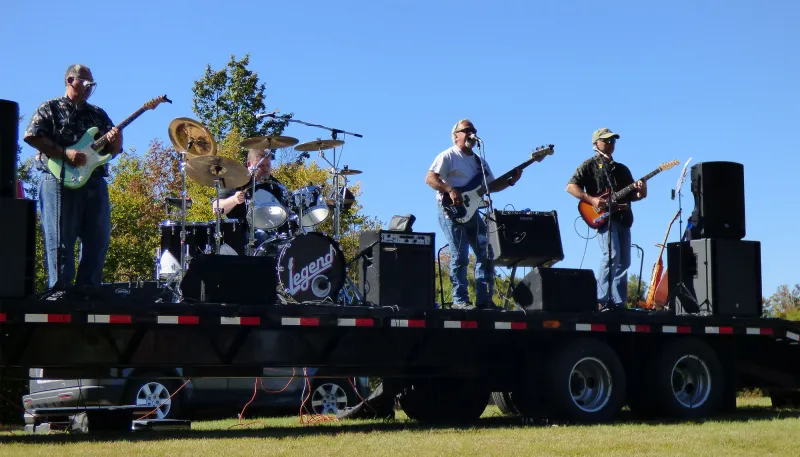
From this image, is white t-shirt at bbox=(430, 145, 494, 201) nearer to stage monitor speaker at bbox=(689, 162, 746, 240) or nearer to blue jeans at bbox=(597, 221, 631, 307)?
blue jeans at bbox=(597, 221, 631, 307)

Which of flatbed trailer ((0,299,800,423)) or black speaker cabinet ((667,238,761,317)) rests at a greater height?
black speaker cabinet ((667,238,761,317))

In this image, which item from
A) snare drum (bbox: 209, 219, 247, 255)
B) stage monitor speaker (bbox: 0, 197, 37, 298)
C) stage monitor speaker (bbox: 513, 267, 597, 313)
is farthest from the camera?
snare drum (bbox: 209, 219, 247, 255)

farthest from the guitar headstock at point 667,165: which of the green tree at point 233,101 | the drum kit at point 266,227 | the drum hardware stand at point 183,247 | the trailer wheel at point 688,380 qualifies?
the green tree at point 233,101

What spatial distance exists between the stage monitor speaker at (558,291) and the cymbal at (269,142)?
3541 millimetres

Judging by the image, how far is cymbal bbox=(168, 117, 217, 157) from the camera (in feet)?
42.9

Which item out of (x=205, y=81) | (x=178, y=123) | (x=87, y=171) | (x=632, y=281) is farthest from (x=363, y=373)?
(x=205, y=81)

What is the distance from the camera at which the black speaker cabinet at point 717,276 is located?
11.9 m

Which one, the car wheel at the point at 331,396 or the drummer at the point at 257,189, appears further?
the car wheel at the point at 331,396

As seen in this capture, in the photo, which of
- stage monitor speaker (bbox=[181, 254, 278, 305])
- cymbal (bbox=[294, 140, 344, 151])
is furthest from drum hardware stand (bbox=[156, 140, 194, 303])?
stage monitor speaker (bbox=[181, 254, 278, 305])

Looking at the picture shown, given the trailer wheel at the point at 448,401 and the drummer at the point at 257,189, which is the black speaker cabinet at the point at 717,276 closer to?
the trailer wheel at the point at 448,401

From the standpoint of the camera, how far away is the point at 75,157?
9.24m

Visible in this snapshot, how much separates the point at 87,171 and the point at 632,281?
31.3 m

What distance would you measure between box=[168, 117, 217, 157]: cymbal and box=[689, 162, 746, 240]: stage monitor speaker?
545 centimetres

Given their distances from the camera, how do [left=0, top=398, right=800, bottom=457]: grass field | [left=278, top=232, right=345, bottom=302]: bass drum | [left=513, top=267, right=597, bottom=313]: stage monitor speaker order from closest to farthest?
1. [left=0, top=398, right=800, bottom=457]: grass field
2. [left=513, top=267, right=597, bottom=313]: stage monitor speaker
3. [left=278, top=232, right=345, bottom=302]: bass drum
